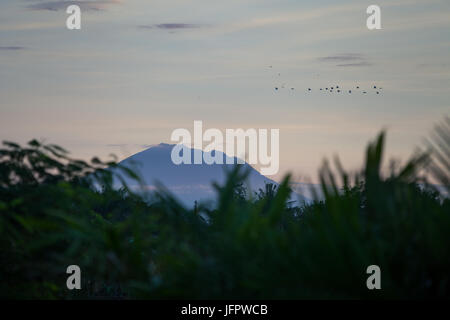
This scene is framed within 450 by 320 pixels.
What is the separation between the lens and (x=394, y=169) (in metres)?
3.32

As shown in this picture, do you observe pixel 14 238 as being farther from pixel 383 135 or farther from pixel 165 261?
pixel 383 135

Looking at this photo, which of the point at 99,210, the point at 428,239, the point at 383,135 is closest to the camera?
the point at 428,239

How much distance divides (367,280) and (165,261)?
3.46 ft

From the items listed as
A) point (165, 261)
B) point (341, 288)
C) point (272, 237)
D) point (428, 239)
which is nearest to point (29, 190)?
point (165, 261)

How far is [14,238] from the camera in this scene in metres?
3.95

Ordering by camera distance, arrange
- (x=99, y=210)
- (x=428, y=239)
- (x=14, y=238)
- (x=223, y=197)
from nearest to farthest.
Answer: (x=428, y=239), (x=223, y=197), (x=14, y=238), (x=99, y=210)

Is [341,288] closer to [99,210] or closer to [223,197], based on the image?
[223,197]

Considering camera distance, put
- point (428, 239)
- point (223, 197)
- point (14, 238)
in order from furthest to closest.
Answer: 1. point (14, 238)
2. point (223, 197)
3. point (428, 239)

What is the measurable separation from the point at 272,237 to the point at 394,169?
906 mm
